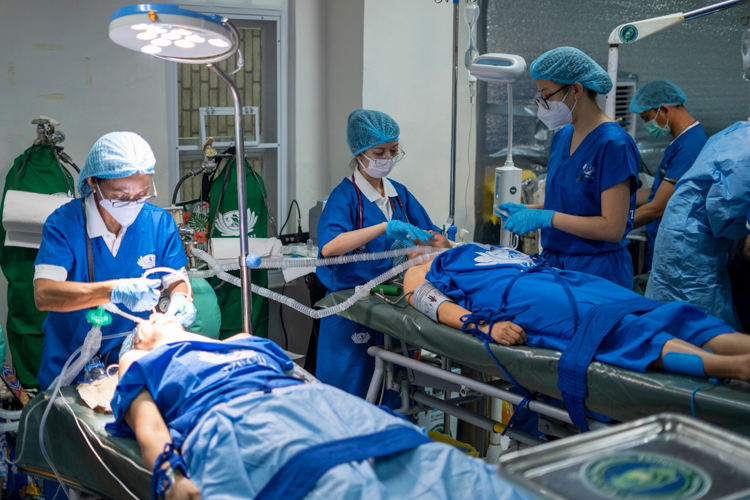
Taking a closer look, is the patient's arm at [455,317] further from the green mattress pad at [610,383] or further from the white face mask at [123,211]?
the white face mask at [123,211]

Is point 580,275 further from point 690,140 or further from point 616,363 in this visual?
point 690,140

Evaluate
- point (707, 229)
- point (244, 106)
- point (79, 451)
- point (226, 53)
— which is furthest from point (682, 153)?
point (79, 451)

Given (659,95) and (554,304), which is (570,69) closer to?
(554,304)

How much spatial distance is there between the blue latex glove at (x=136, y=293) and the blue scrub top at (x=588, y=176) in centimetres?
139

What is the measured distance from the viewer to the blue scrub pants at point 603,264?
7.64 feet

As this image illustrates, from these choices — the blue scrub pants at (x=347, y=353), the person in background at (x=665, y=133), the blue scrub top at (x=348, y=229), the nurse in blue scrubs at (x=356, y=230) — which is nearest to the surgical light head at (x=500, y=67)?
the nurse in blue scrubs at (x=356, y=230)

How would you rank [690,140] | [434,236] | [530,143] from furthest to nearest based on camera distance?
[530,143], [690,140], [434,236]

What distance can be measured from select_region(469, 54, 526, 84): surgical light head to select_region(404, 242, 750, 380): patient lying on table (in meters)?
0.73

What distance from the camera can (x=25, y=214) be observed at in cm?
278

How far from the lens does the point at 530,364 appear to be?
186 centimetres

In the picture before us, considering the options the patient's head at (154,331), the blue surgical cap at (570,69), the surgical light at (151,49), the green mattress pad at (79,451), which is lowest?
the green mattress pad at (79,451)

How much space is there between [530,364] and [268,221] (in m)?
2.09

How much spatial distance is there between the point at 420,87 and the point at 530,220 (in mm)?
1547

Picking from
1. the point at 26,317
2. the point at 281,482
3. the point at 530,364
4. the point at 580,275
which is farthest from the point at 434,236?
the point at 26,317
